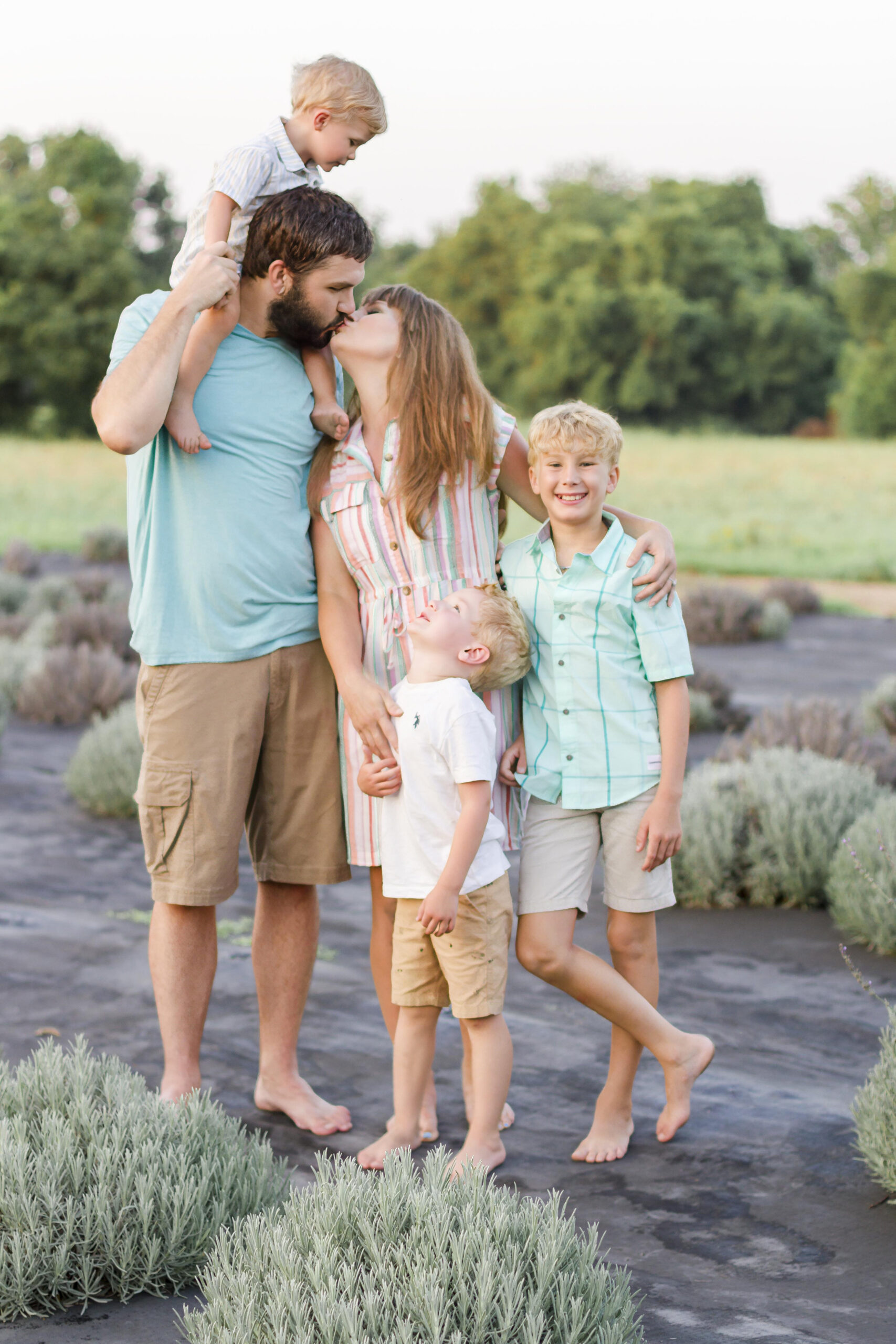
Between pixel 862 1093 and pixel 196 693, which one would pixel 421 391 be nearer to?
pixel 196 693

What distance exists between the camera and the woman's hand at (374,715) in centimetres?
321

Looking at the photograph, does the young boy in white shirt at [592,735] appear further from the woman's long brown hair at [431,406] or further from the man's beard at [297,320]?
the man's beard at [297,320]

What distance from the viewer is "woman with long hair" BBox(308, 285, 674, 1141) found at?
3.24 metres

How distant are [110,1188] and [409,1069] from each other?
89 centimetres

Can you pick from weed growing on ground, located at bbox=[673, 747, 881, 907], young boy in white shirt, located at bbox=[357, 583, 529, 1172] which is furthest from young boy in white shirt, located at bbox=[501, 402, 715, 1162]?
weed growing on ground, located at bbox=[673, 747, 881, 907]

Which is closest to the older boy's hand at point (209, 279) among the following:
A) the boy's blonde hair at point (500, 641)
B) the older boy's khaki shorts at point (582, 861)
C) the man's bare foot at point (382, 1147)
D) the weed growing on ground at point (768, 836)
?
the boy's blonde hair at point (500, 641)

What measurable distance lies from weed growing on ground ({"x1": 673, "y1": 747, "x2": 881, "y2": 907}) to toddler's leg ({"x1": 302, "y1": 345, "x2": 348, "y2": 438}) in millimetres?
3151

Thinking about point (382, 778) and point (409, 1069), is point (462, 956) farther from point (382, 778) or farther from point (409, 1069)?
point (382, 778)

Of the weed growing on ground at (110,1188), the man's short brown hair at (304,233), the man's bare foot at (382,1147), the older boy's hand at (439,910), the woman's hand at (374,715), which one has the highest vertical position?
the man's short brown hair at (304,233)

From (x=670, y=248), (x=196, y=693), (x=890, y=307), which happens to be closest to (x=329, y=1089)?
(x=196, y=693)

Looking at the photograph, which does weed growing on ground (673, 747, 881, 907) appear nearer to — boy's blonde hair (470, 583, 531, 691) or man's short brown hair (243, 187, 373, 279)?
boy's blonde hair (470, 583, 531, 691)

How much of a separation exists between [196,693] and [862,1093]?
74.0 inches

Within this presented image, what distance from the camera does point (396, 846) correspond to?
10.6ft

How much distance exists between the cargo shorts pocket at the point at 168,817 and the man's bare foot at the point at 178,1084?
1.75 feet
